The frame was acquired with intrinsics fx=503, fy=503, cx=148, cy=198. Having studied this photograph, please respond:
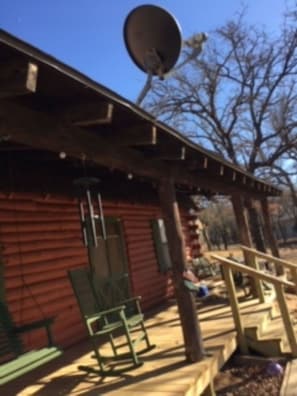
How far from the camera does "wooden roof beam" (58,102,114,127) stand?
3691 mm

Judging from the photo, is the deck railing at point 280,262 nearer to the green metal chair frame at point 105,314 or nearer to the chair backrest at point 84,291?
the green metal chair frame at point 105,314

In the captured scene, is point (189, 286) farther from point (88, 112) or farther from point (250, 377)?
point (88, 112)

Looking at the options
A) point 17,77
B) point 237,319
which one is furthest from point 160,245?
point 17,77

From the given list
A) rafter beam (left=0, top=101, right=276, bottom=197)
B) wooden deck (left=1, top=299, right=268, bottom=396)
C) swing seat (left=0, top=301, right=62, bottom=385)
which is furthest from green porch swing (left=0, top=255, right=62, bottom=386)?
rafter beam (left=0, top=101, right=276, bottom=197)

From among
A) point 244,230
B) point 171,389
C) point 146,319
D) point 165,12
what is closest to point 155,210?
point 244,230

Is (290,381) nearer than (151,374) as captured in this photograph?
No

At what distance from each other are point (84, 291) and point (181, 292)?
1029 mm

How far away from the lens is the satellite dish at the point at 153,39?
631 centimetres

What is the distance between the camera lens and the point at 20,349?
4551 millimetres

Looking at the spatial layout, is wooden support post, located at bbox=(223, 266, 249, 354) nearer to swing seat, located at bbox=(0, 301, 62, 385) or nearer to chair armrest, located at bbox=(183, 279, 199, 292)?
chair armrest, located at bbox=(183, 279, 199, 292)

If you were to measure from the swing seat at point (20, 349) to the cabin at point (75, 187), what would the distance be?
28 centimetres

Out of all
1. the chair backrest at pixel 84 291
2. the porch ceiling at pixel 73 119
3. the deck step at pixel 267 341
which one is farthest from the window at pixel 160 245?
the chair backrest at pixel 84 291

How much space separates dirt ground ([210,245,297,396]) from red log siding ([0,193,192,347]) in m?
2.33

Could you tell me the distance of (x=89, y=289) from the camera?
17.8 ft
